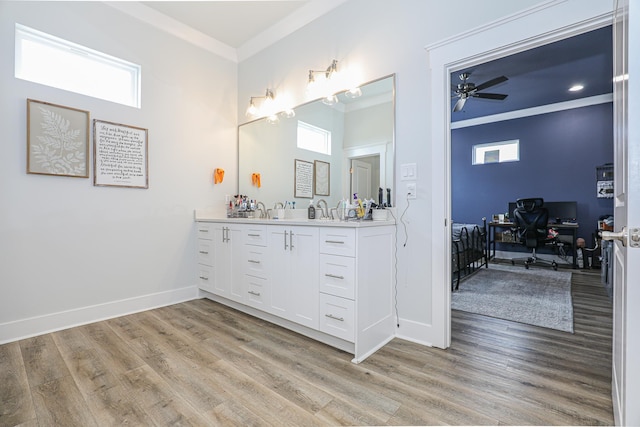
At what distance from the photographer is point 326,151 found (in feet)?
9.29

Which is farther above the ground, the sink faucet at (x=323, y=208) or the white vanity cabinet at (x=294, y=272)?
the sink faucet at (x=323, y=208)

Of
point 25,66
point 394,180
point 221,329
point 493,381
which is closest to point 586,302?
point 493,381

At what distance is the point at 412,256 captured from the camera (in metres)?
2.25

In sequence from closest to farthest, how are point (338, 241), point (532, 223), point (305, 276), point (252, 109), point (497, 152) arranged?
point (338, 241) < point (305, 276) < point (252, 109) < point (532, 223) < point (497, 152)

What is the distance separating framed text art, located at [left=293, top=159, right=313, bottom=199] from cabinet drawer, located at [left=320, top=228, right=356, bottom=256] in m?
0.91

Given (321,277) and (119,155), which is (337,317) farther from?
(119,155)

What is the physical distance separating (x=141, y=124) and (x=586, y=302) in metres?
4.98

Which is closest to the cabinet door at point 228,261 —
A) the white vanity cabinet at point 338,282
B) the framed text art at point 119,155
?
the framed text art at point 119,155

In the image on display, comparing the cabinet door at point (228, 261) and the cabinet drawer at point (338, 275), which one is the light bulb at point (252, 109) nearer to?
the cabinet door at point (228, 261)

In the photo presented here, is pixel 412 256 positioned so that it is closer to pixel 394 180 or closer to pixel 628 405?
pixel 394 180

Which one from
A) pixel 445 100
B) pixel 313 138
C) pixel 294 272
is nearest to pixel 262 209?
pixel 313 138

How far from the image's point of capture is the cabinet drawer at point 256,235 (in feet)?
8.40

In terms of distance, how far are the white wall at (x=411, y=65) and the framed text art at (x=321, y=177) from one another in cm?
72

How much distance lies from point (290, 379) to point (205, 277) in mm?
1912
